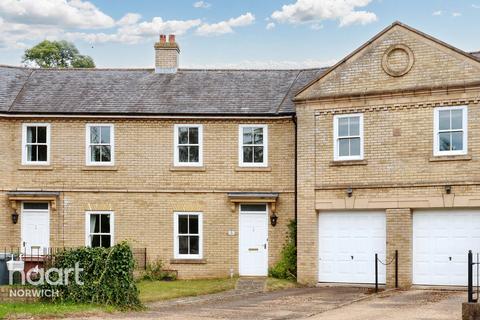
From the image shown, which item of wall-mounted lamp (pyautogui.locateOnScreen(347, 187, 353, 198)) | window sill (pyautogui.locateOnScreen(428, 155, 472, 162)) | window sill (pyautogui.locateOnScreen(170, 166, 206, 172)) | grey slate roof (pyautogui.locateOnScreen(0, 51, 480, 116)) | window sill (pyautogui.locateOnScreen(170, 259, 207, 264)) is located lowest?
window sill (pyautogui.locateOnScreen(170, 259, 207, 264))

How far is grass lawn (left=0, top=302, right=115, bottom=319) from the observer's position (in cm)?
1925

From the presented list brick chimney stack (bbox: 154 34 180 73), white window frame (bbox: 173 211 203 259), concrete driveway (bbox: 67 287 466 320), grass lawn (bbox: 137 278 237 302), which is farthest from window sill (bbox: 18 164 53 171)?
concrete driveway (bbox: 67 287 466 320)

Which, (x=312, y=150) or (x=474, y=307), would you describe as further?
(x=312, y=150)

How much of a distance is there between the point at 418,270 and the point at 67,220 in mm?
12207

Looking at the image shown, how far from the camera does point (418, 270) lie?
26.4 metres

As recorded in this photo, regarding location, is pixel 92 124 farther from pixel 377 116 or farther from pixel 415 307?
pixel 415 307

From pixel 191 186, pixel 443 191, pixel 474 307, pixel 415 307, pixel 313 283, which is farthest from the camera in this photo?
pixel 191 186

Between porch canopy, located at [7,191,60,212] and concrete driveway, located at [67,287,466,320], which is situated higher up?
porch canopy, located at [7,191,60,212]

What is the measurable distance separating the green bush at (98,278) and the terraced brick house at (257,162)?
7.54 meters

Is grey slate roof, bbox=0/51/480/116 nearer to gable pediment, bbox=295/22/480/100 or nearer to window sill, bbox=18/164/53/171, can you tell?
gable pediment, bbox=295/22/480/100

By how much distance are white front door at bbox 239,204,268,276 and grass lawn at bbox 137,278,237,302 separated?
98 cm

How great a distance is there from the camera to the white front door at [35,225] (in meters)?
30.1

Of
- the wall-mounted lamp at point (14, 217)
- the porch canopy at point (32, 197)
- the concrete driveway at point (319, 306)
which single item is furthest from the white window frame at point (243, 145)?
the wall-mounted lamp at point (14, 217)

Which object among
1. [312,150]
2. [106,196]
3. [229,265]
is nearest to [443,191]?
[312,150]
